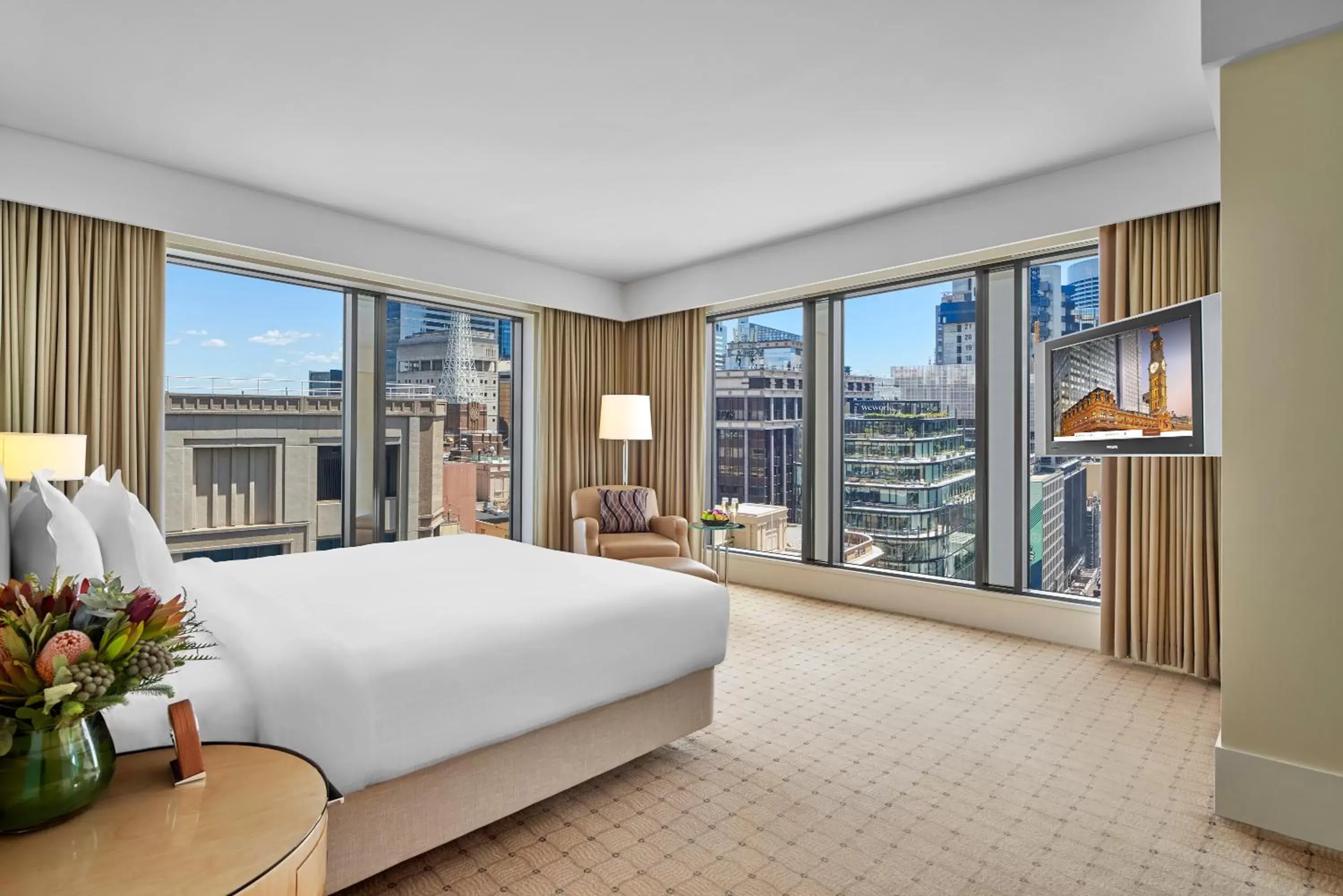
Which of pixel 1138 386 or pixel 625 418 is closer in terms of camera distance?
pixel 1138 386

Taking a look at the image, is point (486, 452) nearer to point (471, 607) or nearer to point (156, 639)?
point (471, 607)

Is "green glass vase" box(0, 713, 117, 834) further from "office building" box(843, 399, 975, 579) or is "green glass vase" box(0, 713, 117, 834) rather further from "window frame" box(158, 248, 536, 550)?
"office building" box(843, 399, 975, 579)

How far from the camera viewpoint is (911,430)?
511 cm

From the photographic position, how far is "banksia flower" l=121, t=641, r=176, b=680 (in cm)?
113

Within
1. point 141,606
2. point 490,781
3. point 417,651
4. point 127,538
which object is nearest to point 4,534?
point 127,538

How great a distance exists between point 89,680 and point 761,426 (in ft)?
17.3

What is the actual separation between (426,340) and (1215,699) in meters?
5.43

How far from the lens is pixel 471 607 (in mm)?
2254

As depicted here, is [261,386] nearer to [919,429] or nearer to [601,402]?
[601,402]

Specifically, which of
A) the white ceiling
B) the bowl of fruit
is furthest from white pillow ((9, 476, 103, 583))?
the bowl of fruit

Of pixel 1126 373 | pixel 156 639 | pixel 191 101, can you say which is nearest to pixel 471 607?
pixel 156 639

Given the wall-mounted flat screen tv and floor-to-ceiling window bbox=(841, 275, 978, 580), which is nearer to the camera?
the wall-mounted flat screen tv

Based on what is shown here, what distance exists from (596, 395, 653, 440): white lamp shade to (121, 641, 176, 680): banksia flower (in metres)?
4.85

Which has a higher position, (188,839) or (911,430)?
(911,430)
